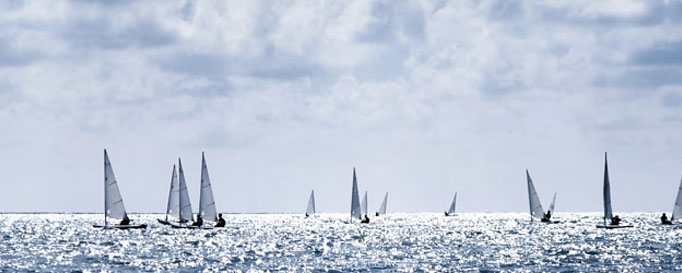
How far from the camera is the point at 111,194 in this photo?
11056cm

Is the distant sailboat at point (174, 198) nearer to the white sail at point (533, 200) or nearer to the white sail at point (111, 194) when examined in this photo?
the white sail at point (111, 194)

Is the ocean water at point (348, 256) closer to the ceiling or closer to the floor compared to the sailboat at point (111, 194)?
closer to the floor

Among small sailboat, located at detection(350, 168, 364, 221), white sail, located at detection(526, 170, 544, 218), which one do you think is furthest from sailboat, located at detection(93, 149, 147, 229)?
white sail, located at detection(526, 170, 544, 218)

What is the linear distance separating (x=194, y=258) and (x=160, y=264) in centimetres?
589

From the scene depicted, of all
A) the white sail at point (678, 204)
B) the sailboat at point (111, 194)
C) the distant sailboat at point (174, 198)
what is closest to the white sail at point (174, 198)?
the distant sailboat at point (174, 198)

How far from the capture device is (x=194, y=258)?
7319 cm

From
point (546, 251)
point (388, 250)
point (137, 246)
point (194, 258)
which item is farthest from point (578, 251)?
point (137, 246)

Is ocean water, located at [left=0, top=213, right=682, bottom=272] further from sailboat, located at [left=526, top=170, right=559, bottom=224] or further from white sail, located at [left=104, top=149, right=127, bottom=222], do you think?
sailboat, located at [left=526, top=170, right=559, bottom=224]

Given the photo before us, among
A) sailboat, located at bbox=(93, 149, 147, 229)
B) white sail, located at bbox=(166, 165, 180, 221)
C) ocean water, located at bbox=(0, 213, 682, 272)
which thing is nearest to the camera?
ocean water, located at bbox=(0, 213, 682, 272)

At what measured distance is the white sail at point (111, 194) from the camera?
110562 mm

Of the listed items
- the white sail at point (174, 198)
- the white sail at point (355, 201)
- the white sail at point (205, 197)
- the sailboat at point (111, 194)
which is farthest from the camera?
the white sail at point (355, 201)

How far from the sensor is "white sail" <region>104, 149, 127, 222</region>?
110562 millimetres

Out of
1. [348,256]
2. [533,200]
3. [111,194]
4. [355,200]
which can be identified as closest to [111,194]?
[111,194]

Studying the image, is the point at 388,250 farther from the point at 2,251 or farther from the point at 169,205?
the point at 169,205
